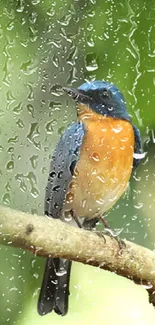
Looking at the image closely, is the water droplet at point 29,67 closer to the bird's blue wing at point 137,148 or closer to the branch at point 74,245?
the bird's blue wing at point 137,148

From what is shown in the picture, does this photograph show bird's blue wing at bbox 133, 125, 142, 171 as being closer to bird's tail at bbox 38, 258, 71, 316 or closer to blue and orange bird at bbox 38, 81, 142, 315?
blue and orange bird at bbox 38, 81, 142, 315

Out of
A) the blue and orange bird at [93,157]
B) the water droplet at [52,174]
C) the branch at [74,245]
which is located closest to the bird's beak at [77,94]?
the blue and orange bird at [93,157]

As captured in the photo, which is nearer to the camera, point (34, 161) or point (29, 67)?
point (34, 161)

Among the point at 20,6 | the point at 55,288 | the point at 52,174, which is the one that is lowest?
the point at 55,288

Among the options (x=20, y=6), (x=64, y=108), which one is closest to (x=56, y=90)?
(x=64, y=108)

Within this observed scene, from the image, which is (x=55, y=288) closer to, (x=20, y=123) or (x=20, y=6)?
(x=20, y=123)

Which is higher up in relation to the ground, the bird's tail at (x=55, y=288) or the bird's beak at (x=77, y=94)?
the bird's beak at (x=77, y=94)

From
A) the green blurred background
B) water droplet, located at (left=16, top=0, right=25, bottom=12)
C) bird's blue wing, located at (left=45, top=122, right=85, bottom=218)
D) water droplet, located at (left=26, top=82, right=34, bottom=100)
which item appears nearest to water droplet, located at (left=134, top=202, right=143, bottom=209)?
the green blurred background
